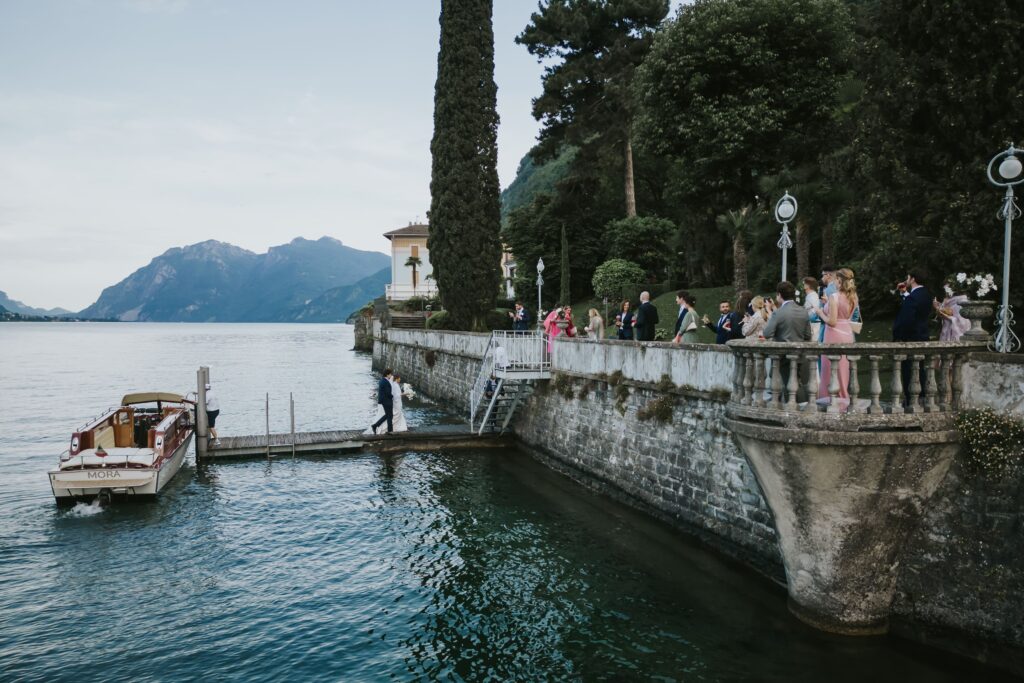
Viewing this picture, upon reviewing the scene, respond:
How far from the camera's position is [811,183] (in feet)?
82.9

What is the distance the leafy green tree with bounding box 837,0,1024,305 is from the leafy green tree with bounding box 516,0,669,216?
2646 cm

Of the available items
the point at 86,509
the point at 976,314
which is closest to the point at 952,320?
the point at 976,314

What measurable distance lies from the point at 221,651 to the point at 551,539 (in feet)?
20.8

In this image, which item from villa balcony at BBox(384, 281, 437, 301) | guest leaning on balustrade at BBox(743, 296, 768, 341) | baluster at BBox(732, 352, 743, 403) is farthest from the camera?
villa balcony at BBox(384, 281, 437, 301)

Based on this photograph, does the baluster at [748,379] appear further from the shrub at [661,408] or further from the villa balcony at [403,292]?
the villa balcony at [403,292]

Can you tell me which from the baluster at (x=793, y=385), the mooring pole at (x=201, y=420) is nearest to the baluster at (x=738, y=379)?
the baluster at (x=793, y=385)

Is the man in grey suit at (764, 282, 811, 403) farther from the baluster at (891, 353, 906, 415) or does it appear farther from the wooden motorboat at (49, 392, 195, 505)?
the wooden motorboat at (49, 392, 195, 505)

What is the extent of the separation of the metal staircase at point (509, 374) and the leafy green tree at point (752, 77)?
15.0 meters

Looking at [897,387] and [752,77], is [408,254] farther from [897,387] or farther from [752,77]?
[897,387]

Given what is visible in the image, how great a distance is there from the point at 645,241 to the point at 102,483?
36.9 metres

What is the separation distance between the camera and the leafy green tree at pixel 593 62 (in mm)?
43594

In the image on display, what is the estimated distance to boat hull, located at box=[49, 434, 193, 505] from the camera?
50.0 ft

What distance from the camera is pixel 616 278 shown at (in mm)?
41844

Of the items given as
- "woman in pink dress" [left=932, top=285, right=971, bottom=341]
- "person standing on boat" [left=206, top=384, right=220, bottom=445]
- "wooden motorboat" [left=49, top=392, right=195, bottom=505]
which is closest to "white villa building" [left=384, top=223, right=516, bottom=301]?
"person standing on boat" [left=206, top=384, right=220, bottom=445]
